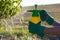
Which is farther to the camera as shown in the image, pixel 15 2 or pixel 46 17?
pixel 15 2

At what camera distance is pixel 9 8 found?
288 cm

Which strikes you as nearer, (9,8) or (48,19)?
(48,19)

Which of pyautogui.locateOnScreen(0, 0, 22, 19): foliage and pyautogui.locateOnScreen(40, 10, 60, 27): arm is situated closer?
pyautogui.locateOnScreen(40, 10, 60, 27): arm

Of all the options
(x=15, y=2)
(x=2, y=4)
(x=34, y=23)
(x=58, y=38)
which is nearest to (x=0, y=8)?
(x=2, y=4)

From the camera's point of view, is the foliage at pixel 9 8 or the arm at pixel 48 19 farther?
the foliage at pixel 9 8

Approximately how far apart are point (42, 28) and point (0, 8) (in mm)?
1364

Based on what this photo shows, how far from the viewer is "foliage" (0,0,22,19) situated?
9.19 ft

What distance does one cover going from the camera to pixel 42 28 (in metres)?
1.53

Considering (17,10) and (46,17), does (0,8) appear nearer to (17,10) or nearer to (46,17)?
(17,10)

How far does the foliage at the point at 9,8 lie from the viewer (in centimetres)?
280

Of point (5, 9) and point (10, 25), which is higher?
point (5, 9)

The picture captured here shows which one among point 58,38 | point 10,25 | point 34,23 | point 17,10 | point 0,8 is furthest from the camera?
point 10,25

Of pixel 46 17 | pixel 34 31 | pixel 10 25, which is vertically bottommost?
pixel 10 25

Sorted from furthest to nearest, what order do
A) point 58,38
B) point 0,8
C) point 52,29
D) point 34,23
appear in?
point 0,8, point 34,23, point 58,38, point 52,29
